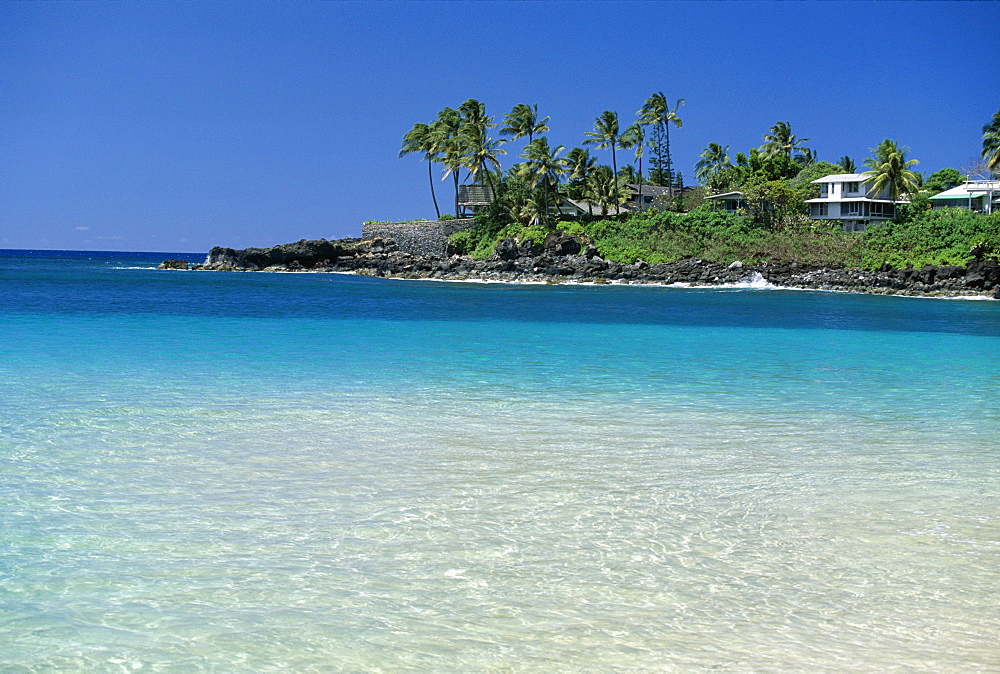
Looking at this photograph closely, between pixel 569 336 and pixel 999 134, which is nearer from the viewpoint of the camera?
pixel 569 336

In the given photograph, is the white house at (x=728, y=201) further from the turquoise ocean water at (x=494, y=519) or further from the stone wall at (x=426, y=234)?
the turquoise ocean water at (x=494, y=519)

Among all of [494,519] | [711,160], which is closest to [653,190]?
[711,160]

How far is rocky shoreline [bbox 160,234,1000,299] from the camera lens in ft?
160

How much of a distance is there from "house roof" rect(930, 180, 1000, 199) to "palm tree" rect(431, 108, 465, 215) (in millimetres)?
40363

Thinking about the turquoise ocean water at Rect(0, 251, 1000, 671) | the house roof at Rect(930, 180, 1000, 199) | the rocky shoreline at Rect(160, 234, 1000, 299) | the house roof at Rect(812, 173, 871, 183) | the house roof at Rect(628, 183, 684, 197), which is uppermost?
the house roof at Rect(628, 183, 684, 197)

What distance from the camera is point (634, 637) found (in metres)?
4.17

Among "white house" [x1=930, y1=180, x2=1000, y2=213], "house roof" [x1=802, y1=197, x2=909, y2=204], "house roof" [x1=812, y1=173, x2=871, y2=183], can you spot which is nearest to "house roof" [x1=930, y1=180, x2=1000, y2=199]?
"white house" [x1=930, y1=180, x2=1000, y2=213]

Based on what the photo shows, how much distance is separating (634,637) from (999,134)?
68.4 meters

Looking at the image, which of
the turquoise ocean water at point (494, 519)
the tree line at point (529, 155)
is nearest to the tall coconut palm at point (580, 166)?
the tree line at point (529, 155)

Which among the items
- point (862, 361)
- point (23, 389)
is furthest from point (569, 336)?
point (23, 389)

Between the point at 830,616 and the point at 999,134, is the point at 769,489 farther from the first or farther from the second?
the point at 999,134

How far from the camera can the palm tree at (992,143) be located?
59.2m

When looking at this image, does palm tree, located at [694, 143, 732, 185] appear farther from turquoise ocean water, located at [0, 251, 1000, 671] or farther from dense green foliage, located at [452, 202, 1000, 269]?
turquoise ocean water, located at [0, 251, 1000, 671]

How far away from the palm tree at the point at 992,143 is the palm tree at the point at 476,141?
3756 cm
